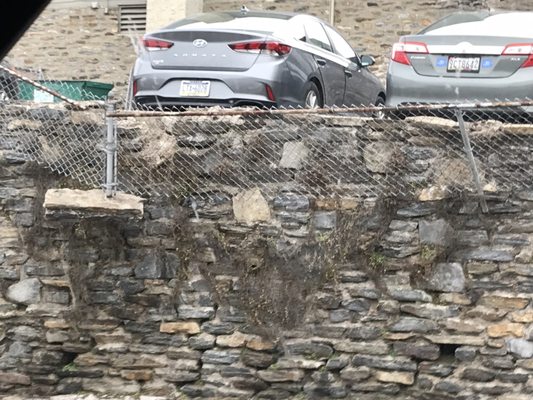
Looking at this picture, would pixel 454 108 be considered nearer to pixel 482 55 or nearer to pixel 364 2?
pixel 482 55

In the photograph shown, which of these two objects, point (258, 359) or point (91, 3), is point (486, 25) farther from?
point (91, 3)

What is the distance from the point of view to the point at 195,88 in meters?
8.23

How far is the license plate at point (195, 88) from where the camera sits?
324 inches

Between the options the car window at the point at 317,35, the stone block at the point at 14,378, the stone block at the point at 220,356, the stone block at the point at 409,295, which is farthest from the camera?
the car window at the point at 317,35

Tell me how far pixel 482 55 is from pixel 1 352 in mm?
5495

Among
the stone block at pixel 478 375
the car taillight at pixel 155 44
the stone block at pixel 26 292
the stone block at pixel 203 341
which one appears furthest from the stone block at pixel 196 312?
the car taillight at pixel 155 44

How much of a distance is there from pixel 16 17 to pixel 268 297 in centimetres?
551

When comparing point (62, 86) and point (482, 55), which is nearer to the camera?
point (482, 55)

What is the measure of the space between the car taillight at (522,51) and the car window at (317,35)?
2450mm

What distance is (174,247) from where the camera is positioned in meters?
7.64

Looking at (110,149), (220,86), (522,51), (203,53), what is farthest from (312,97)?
(110,149)

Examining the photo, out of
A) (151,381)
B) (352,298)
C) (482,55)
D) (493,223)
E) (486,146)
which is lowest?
(151,381)

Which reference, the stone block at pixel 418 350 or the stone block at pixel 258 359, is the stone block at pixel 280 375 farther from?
the stone block at pixel 418 350

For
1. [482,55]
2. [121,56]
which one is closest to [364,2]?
[121,56]
